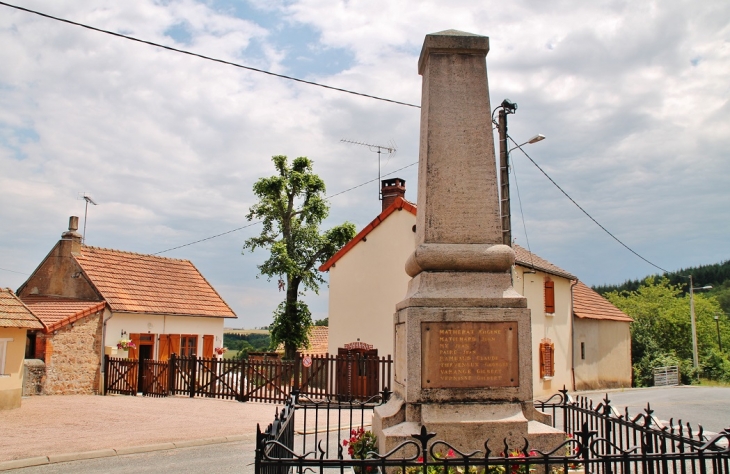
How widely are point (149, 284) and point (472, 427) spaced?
21999 millimetres

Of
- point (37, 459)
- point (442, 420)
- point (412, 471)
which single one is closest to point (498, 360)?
point (442, 420)

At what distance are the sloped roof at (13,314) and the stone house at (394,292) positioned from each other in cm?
989

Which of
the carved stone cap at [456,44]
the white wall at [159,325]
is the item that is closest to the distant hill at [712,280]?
the white wall at [159,325]

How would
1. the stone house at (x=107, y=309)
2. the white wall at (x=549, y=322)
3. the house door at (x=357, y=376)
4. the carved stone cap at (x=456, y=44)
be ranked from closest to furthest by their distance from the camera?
the carved stone cap at (x=456, y=44), the house door at (x=357, y=376), the stone house at (x=107, y=309), the white wall at (x=549, y=322)

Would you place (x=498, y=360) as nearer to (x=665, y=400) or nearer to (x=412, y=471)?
(x=412, y=471)

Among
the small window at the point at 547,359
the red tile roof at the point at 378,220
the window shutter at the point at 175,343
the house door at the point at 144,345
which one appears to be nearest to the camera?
the red tile roof at the point at 378,220

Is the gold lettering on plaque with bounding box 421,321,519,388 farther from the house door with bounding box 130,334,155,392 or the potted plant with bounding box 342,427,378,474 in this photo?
the house door with bounding box 130,334,155,392

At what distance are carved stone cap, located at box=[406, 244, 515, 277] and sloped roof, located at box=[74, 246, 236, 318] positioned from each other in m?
18.5

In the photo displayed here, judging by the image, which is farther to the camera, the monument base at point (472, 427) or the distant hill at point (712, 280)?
the distant hill at point (712, 280)

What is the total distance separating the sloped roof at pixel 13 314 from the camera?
50.7 feet

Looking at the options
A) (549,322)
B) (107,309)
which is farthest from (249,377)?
(549,322)

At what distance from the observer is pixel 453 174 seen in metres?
5.86

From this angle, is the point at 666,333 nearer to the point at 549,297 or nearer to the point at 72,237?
the point at 549,297

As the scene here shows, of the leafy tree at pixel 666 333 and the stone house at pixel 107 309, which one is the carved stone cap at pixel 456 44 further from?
the leafy tree at pixel 666 333
